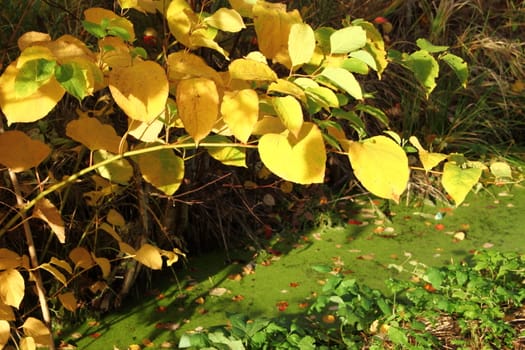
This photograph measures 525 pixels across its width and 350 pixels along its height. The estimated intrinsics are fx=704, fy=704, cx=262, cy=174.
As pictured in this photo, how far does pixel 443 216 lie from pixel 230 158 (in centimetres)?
235

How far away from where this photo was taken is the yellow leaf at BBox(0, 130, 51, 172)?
1.39 metres

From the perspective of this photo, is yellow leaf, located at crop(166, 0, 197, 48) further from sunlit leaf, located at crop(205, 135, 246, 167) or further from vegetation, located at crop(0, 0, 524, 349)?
sunlit leaf, located at crop(205, 135, 246, 167)

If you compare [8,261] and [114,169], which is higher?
[114,169]

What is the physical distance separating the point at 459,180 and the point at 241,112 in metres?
0.40

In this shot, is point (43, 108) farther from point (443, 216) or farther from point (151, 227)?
point (443, 216)

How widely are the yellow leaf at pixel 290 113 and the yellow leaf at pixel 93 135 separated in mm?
475

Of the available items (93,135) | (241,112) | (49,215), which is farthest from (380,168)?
(49,215)

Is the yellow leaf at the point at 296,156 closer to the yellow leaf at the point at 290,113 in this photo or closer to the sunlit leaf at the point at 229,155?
the yellow leaf at the point at 290,113

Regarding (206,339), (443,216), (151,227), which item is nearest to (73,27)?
(151,227)

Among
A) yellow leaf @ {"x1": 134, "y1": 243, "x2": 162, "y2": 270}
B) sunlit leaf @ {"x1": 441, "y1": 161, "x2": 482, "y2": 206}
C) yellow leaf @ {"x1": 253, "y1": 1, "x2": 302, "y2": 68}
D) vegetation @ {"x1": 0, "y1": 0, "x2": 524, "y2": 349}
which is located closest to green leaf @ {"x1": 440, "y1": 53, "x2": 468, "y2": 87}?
vegetation @ {"x1": 0, "y1": 0, "x2": 524, "y2": 349}

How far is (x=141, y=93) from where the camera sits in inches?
44.5

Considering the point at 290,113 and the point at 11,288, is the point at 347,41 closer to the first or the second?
the point at 290,113

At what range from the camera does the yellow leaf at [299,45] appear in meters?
1.17

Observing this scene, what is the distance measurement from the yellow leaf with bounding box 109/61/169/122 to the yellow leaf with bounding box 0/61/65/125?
4.3 inches
